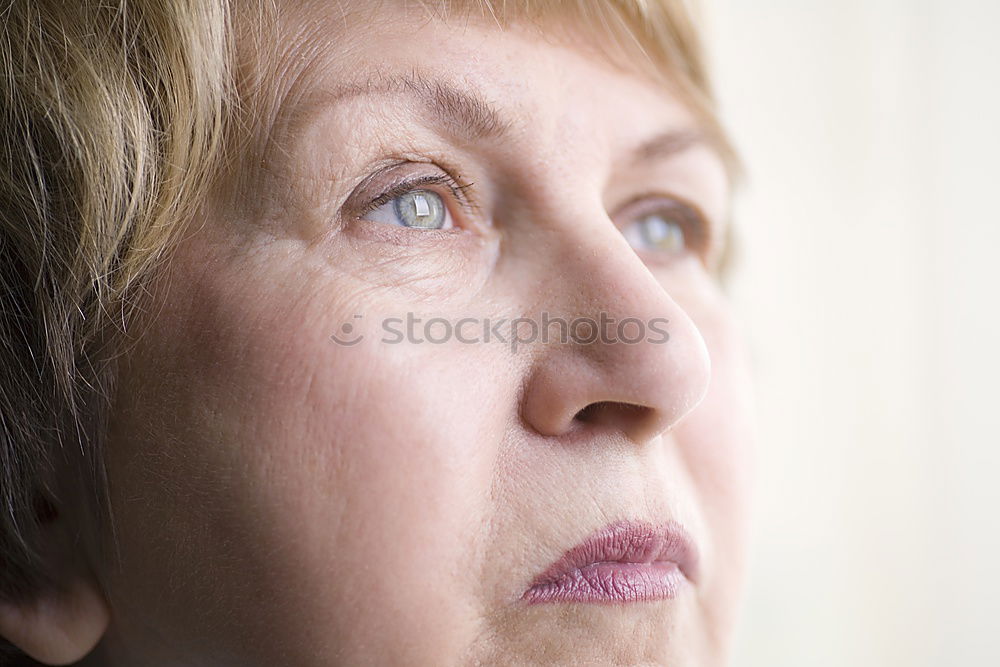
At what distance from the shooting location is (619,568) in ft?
1.78

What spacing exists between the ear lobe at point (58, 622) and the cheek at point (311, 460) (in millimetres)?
91

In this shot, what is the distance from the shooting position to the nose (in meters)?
0.52

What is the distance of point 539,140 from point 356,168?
0.12 metres

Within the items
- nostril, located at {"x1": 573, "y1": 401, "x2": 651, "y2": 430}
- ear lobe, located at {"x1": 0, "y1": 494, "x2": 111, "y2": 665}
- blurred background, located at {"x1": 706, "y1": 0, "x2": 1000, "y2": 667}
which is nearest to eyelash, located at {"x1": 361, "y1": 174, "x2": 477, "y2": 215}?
nostril, located at {"x1": 573, "y1": 401, "x2": 651, "y2": 430}

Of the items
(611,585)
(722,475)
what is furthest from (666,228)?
(611,585)

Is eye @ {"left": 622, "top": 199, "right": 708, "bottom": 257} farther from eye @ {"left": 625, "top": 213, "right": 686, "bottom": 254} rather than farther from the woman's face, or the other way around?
the woman's face

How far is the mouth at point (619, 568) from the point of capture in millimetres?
520

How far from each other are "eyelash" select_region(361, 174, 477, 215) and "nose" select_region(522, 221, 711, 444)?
0.06 meters

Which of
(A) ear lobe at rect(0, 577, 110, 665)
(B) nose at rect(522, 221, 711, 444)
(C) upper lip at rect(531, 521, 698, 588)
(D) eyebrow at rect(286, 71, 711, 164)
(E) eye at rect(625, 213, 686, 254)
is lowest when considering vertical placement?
(A) ear lobe at rect(0, 577, 110, 665)

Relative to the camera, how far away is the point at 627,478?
539 millimetres

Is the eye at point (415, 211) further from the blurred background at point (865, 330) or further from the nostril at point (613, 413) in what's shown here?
the blurred background at point (865, 330)

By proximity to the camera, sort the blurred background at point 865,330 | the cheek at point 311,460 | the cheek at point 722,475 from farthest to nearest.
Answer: the blurred background at point 865,330
the cheek at point 722,475
the cheek at point 311,460

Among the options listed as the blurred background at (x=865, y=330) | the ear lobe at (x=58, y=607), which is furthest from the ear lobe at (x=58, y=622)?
the blurred background at (x=865, y=330)

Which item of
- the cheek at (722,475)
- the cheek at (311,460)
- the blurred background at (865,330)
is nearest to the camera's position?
the cheek at (311,460)
